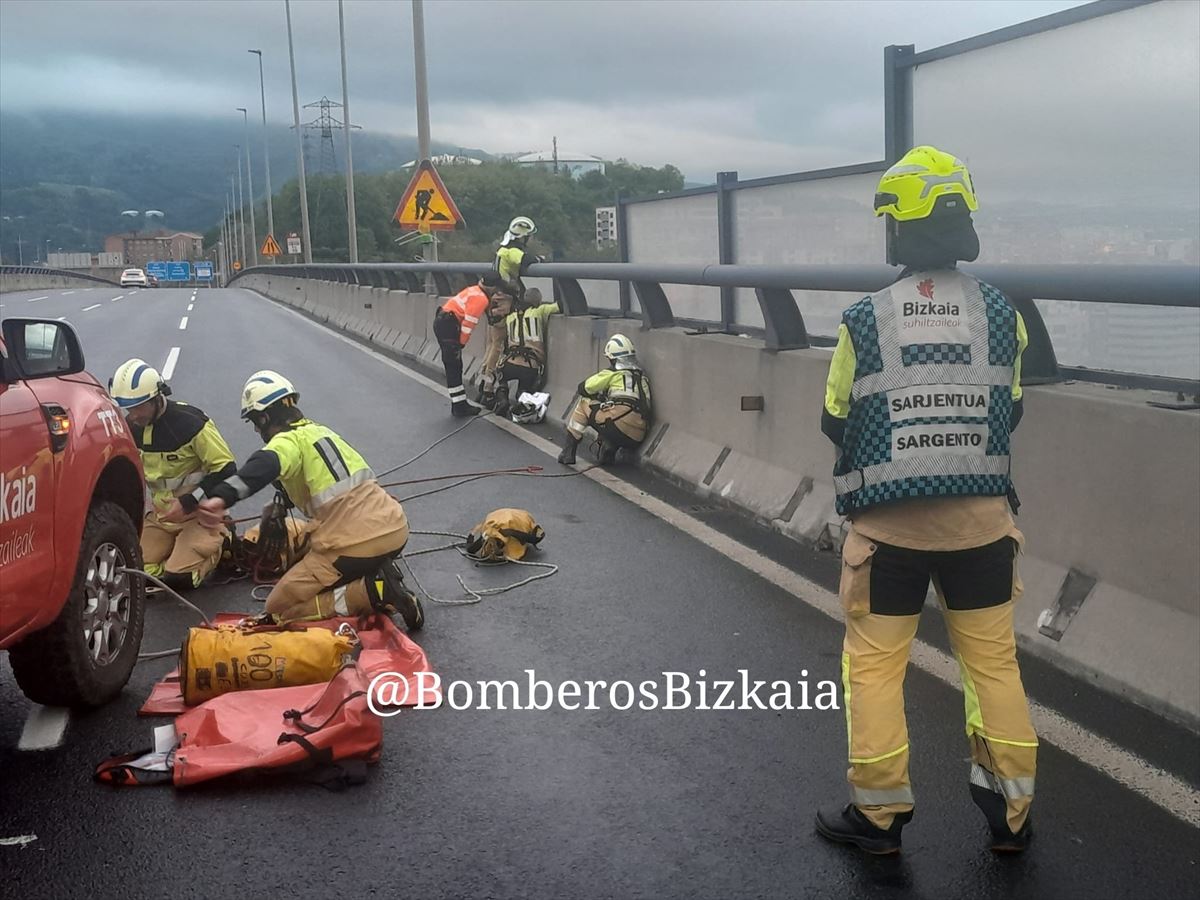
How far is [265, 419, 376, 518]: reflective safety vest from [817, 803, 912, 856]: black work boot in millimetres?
3126

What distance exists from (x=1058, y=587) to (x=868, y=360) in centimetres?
205

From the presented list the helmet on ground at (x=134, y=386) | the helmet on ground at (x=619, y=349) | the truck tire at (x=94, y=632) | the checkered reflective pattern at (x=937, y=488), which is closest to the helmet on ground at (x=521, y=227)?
the helmet on ground at (x=619, y=349)

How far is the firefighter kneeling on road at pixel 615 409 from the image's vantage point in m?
10.5

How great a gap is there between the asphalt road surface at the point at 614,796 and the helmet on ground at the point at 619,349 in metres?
4.10

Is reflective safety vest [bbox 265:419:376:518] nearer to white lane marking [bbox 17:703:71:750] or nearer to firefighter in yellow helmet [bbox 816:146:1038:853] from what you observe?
white lane marking [bbox 17:703:71:750]

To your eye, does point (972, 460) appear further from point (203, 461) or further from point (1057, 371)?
point (203, 461)

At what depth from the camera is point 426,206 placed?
22297 millimetres

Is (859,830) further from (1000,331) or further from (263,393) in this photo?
(263,393)

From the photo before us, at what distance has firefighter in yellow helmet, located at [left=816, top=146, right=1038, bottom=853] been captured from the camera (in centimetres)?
400

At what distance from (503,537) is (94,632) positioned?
9.40ft

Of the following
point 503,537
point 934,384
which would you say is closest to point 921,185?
point 934,384

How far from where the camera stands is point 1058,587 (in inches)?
220

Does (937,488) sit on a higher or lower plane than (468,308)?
lower

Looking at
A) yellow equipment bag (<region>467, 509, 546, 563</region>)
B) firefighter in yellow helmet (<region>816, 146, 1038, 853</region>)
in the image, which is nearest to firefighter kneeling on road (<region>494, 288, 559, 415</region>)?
yellow equipment bag (<region>467, 509, 546, 563</region>)
